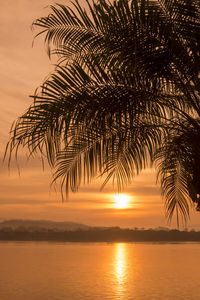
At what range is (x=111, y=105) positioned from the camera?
9.27m

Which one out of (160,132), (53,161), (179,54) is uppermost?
(179,54)

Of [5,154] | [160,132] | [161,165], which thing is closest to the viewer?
[5,154]

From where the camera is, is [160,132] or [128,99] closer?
[128,99]

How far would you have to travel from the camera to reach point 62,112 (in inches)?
359

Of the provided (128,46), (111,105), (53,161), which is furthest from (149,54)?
A: (53,161)

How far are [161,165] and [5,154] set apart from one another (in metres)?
3.62

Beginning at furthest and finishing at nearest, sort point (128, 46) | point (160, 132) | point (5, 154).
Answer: point (160, 132)
point (128, 46)
point (5, 154)

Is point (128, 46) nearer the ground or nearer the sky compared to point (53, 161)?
nearer the sky

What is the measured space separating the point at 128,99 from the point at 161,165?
7.71ft

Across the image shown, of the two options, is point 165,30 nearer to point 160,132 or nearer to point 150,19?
point 150,19

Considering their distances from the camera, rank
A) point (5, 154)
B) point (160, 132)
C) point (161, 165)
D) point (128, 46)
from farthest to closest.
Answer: point (161, 165), point (160, 132), point (128, 46), point (5, 154)

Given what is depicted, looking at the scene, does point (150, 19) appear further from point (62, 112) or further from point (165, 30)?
point (62, 112)

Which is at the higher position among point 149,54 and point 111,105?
point 149,54

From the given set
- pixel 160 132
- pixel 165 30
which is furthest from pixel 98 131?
pixel 165 30
